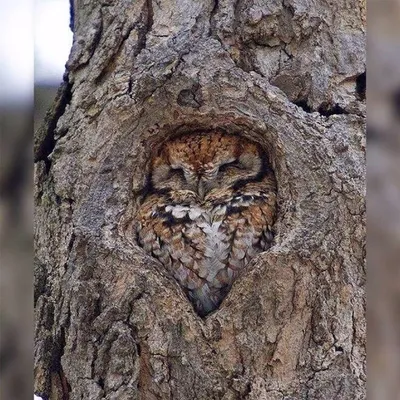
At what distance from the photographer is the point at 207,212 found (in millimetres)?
916

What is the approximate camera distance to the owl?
85 cm

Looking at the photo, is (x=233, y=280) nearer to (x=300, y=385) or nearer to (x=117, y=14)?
(x=300, y=385)

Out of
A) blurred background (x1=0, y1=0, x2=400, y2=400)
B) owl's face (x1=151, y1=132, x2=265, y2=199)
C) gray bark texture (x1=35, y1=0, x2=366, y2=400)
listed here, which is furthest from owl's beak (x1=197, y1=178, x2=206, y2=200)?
blurred background (x1=0, y1=0, x2=400, y2=400)

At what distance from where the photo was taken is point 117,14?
848 millimetres

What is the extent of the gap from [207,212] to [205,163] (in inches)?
3.1

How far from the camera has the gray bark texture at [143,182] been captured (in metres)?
0.78
